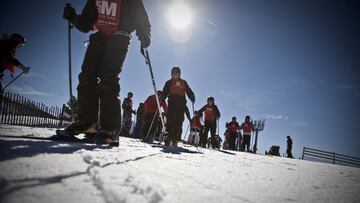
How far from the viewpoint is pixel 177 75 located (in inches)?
259

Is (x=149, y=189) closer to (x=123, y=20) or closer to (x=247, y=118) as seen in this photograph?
(x=123, y=20)

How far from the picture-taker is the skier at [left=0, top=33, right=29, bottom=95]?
530 cm

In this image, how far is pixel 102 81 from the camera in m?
2.85

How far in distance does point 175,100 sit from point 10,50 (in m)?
3.97

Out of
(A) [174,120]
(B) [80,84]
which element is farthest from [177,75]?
(B) [80,84]

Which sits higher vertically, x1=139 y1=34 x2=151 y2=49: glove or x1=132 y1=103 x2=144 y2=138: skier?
x1=139 y1=34 x2=151 y2=49: glove

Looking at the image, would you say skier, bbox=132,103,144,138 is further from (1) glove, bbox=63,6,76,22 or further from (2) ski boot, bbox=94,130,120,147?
(2) ski boot, bbox=94,130,120,147

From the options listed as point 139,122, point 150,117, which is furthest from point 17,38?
point 139,122

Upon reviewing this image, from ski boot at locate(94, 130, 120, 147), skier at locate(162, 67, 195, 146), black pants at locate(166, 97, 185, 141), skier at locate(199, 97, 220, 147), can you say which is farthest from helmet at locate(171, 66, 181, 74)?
ski boot at locate(94, 130, 120, 147)

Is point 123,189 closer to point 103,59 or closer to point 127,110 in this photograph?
point 103,59

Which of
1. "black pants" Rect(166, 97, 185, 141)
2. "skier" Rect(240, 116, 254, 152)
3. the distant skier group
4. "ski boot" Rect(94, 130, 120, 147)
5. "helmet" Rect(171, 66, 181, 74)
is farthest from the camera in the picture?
"skier" Rect(240, 116, 254, 152)

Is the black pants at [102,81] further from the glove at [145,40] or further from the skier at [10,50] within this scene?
the skier at [10,50]

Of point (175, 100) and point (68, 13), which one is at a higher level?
point (68, 13)

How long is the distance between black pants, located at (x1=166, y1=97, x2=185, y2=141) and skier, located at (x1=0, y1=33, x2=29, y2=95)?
12.0ft
